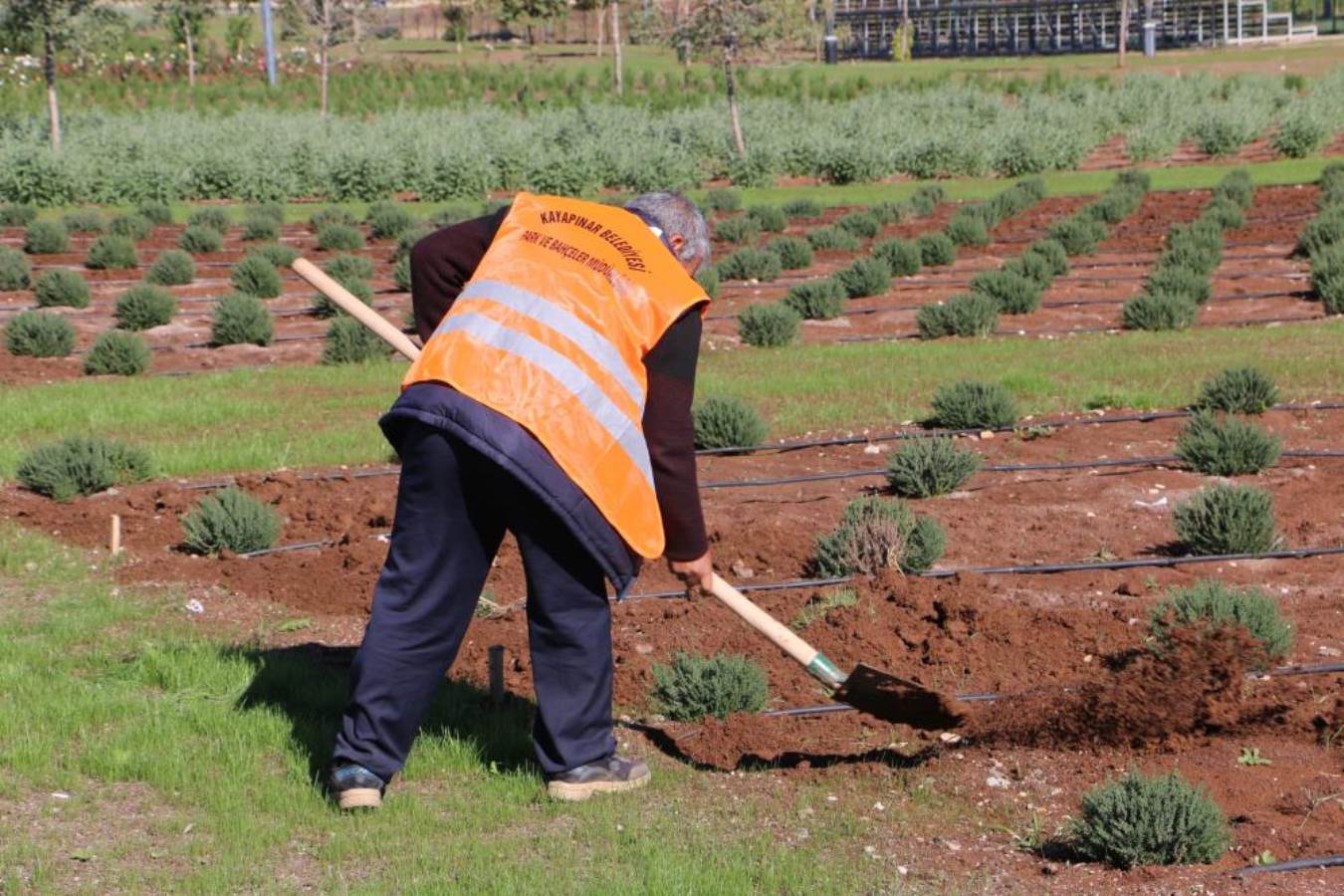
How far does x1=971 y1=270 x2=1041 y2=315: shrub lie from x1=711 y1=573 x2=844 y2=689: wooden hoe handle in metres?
11.4

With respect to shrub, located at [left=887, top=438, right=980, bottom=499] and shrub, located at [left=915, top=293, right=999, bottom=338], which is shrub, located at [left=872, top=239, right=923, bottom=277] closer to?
shrub, located at [left=915, top=293, right=999, bottom=338]

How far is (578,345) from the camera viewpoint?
16.2 feet

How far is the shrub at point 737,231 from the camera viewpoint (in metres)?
22.9

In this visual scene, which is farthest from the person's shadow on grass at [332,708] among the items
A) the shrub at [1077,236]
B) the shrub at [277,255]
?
the shrub at [1077,236]

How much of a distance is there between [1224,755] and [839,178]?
1101 inches

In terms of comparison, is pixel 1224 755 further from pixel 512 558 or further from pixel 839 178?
pixel 839 178

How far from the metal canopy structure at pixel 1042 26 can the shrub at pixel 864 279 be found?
48532 millimetres

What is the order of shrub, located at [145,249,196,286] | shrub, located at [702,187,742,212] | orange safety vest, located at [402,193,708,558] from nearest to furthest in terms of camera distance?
orange safety vest, located at [402,193,708,558] < shrub, located at [145,249,196,286] < shrub, located at [702,187,742,212]

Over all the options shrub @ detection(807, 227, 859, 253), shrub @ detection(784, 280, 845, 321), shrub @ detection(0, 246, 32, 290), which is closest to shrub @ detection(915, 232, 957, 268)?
shrub @ detection(807, 227, 859, 253)

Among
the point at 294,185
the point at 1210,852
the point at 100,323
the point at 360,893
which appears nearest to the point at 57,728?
the point at 360,893

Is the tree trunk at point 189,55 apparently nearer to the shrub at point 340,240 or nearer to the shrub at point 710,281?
the shrub at point 340,240

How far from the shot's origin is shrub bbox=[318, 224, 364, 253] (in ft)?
75.0

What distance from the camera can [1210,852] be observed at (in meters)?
4.81

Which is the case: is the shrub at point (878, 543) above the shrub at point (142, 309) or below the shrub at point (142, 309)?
below
